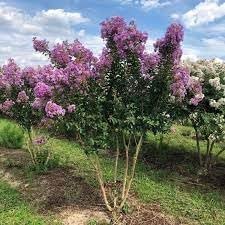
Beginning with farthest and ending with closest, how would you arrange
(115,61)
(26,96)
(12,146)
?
1. (12,146)
2. (26,96)
3. (115,61)

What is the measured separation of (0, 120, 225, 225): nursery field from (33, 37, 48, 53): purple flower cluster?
8.93ft

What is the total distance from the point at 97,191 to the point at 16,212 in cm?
167

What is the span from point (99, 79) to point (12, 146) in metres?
7.03

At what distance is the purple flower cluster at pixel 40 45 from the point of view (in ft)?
28.7

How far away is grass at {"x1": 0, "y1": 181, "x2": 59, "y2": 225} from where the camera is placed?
818cm

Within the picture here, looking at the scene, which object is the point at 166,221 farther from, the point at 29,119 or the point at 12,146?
the point at 12,146

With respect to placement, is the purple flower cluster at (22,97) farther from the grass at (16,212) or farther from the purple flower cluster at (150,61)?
the purple flower cluster at (150,61)

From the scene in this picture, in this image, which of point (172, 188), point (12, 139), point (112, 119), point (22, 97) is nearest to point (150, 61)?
point (112, 119)

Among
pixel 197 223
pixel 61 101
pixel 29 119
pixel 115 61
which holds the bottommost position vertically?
pixel 197 223

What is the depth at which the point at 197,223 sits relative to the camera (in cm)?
830

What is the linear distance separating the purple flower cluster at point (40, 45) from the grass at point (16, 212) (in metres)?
2.81

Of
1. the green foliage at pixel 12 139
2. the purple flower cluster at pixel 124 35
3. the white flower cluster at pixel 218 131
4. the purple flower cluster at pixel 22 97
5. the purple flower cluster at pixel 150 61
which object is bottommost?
the green foliage at pixel 12 139

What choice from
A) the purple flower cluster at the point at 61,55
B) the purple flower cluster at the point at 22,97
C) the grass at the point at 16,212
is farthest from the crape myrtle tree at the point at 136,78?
the purple flower cluster at the point at 22,97

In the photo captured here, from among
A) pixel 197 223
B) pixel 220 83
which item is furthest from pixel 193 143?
pixel 197 223
